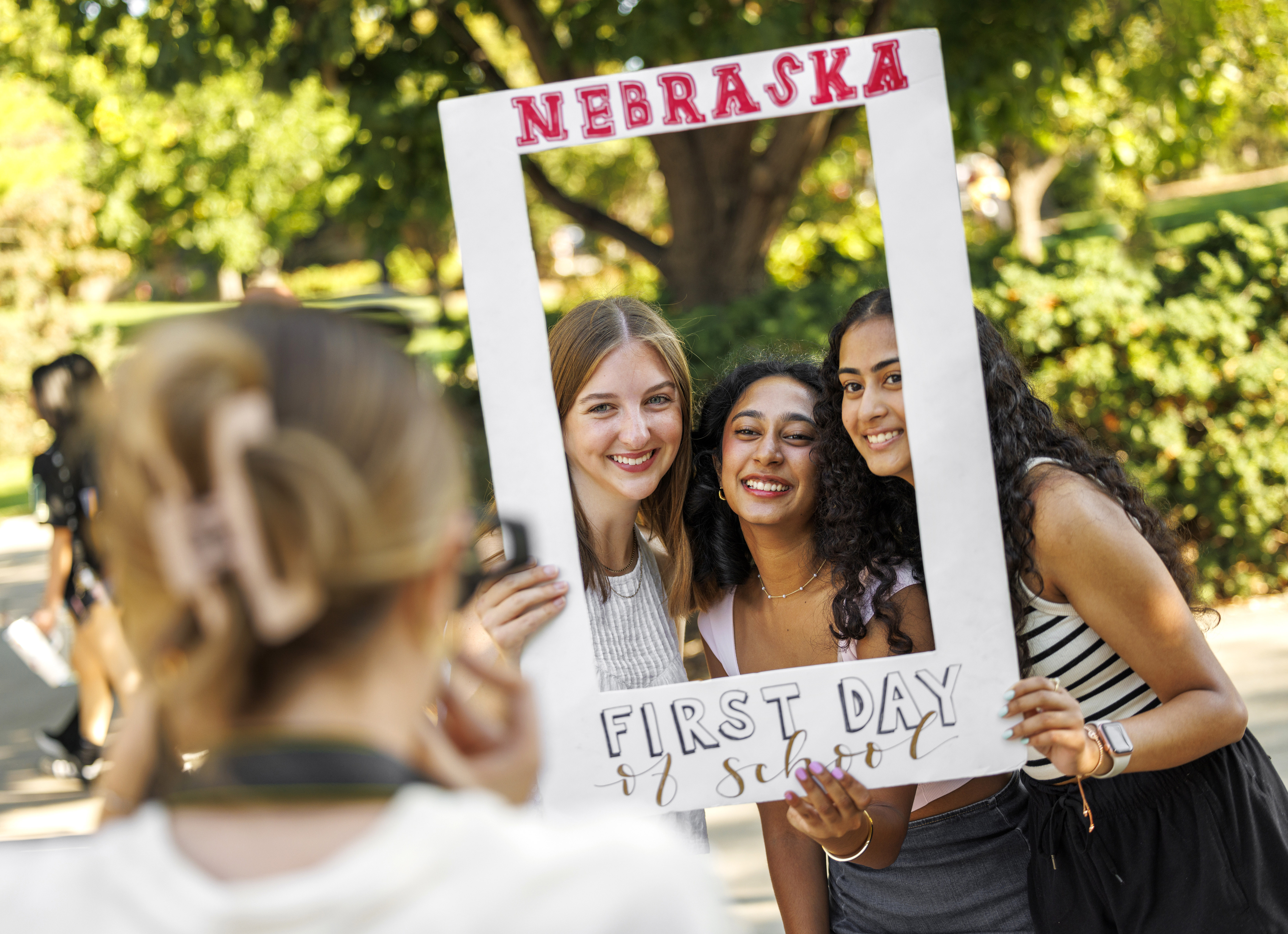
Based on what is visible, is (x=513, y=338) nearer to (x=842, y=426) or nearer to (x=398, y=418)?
(x=842, y=426)

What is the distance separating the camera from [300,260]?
107ft

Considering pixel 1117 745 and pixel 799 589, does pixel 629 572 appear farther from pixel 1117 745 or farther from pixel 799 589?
pixel 1117 745

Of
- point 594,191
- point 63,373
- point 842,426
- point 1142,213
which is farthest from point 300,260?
point 842,426

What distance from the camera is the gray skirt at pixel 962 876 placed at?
1.85 meters

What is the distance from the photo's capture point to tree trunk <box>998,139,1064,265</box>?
36.2 feet

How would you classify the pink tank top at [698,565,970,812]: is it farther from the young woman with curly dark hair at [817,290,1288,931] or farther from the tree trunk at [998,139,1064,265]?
the tree trunk at [998,139,1064,265]

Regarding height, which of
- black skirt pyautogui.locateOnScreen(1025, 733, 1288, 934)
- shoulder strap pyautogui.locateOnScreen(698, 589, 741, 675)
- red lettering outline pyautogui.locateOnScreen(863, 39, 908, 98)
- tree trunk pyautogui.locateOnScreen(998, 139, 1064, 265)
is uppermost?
tree trunk pyautogui.locateOnScreen(998, 139, 1064, 265)

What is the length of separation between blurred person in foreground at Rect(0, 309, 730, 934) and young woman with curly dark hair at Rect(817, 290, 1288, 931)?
3.40 ft

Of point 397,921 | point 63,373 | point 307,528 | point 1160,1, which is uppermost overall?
point 1160,1

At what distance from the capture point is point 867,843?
5.65ft

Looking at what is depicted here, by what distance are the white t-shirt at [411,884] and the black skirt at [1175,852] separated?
1.22 metres

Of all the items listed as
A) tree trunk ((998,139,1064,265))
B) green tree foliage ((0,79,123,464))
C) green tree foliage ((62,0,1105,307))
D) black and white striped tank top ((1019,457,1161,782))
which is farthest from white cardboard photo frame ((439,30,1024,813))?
green tree foliage ((0,79,123,464))

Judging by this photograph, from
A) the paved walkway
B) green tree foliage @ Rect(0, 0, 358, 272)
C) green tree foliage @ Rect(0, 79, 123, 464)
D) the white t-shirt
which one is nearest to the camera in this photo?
the white t-shirt

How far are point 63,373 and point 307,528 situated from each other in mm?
4141
